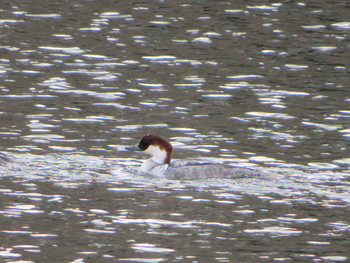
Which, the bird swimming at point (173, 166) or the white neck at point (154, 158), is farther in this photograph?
the white neck at point (154, 158)

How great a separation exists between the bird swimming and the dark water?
0.23 meters

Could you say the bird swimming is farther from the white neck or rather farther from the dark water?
the dark water

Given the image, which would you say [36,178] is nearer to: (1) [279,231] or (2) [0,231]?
(2) [0,231]

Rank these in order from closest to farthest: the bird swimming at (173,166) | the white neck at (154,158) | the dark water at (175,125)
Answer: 1. the dark water at (175,125)
2. the bird swimming at (173,166)
3. the white neck at (154,158)

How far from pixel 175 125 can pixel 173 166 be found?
2.75m

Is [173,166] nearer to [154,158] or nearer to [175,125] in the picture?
[154,158]

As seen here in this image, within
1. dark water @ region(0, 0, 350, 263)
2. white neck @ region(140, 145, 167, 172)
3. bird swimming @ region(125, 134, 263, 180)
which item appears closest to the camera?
dark water @ region(0, 0, 350, 263)

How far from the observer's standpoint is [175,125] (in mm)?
20750

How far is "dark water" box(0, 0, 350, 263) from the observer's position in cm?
1424

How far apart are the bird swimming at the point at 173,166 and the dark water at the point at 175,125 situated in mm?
228

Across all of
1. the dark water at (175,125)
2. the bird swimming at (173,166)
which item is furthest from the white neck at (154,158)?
the dark water at (175,125)

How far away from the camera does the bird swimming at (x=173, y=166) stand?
56.6ft

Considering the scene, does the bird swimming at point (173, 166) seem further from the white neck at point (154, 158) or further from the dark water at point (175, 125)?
the dark water at point (175, 125)

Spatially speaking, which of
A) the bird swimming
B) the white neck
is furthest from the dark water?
the white neck
